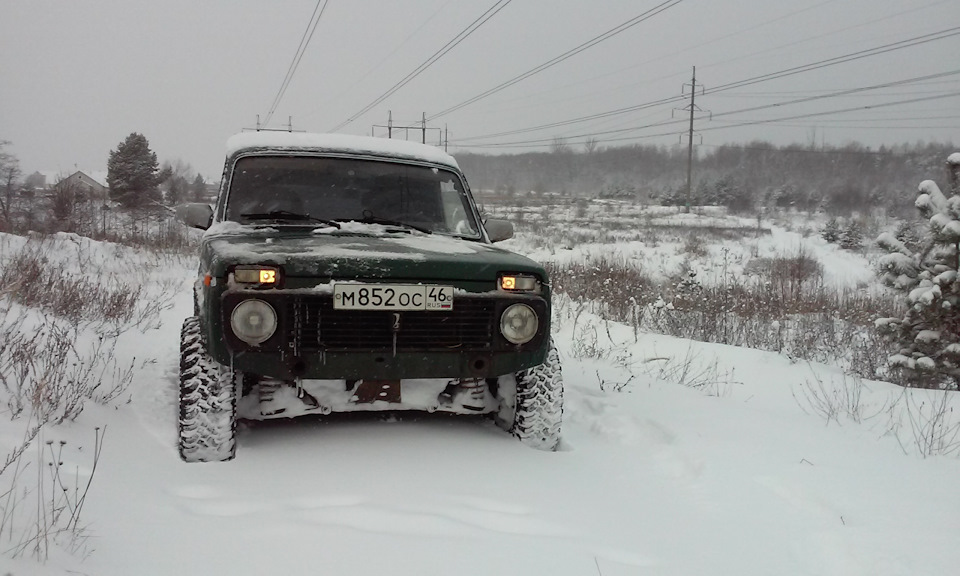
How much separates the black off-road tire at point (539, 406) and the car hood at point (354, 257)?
62 cm

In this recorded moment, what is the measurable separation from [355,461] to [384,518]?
0.59m

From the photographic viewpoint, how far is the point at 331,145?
4.01 m

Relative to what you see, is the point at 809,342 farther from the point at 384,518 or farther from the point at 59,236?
the point at 59,236

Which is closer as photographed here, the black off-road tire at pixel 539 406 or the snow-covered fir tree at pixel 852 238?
the black off-road tire at pixel 539 406

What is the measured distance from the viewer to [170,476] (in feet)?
8.23

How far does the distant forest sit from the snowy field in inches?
1385

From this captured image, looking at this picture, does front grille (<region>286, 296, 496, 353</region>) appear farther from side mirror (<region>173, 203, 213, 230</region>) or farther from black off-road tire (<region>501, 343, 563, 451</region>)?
side mirror (<region>173, 203, 213, 230</region>)

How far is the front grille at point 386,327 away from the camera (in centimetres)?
267

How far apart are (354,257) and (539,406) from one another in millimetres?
1285

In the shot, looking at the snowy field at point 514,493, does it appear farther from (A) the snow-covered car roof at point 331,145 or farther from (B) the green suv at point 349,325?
(A) the snow-covered car roof at point 331,145

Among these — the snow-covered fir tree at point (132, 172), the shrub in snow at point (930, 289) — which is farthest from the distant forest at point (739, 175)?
the shrub in snow at point (930, 289)

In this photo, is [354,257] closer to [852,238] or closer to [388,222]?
[388,222]

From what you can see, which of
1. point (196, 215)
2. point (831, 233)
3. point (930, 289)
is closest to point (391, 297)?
point (196, 215)

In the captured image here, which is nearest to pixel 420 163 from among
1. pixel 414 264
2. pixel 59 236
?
pixel 414 264
